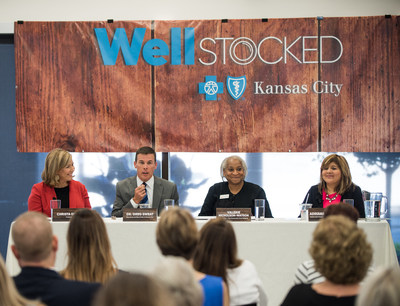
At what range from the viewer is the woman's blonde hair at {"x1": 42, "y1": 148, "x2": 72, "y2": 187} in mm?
3955

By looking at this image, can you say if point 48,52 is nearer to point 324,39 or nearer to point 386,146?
point 324,39

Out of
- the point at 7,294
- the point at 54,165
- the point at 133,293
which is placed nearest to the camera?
the point at 133,293

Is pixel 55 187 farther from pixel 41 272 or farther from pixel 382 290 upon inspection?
pixel 382 290

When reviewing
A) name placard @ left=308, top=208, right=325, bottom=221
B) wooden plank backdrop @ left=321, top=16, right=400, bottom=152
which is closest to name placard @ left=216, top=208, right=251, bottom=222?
name placard @ left=308, top=208, right=325, bottom=221

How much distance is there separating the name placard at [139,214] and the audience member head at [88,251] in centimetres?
124

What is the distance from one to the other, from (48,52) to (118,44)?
66 centimetres

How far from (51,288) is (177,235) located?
21.0 inches

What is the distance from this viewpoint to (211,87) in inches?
194

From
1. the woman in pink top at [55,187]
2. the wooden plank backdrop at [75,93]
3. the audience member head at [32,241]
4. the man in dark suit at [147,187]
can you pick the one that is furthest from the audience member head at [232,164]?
the audience member head at [32,241]

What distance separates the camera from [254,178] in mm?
5188

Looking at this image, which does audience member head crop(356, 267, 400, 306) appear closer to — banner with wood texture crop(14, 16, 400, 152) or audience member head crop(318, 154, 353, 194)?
audience member head crop(318, 154, 353, 194)

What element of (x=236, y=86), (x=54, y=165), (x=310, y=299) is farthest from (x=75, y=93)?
(x=310, y=299)

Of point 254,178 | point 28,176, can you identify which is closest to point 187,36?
point 254,178

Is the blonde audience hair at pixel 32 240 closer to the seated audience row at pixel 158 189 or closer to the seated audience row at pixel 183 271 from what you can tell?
the seated audience row at pixel 183 271
